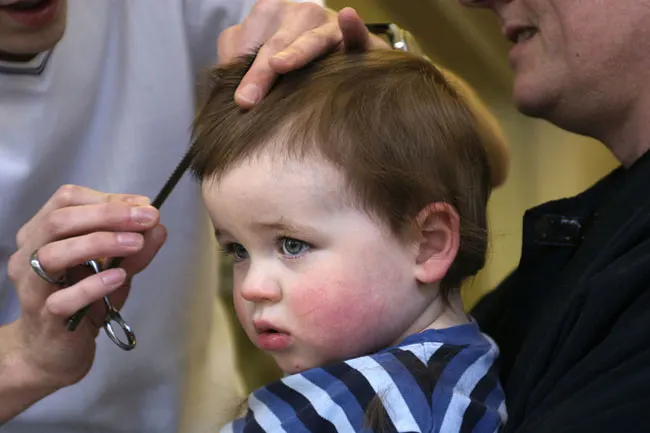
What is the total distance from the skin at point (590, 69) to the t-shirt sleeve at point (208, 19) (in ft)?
1.25

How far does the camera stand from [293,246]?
787 mm

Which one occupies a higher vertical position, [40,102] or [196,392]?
[40,102]

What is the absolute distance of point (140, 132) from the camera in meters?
1.17

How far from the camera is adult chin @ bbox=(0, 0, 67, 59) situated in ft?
3.05

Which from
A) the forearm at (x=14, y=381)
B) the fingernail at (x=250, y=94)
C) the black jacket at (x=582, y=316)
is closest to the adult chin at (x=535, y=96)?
the black jacket at (x=582, y=316)

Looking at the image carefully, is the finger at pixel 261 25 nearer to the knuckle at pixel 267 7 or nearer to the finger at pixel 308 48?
the knuckle at pixel 267 7

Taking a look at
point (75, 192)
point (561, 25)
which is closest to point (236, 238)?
point (75, 192)

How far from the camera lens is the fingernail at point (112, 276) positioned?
828 mm

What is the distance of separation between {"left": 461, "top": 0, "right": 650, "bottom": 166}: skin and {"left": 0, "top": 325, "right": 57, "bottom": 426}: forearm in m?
0.70

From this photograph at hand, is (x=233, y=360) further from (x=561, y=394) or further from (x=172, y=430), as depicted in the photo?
(x=561, y=394)

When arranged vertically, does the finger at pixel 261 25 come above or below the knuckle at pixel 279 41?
below

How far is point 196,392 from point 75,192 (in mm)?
630

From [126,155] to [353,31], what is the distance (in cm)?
46

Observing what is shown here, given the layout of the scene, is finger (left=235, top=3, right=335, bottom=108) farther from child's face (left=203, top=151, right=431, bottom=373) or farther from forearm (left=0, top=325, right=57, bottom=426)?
forearm (left=0, top=325, right=57, bottom=426)
